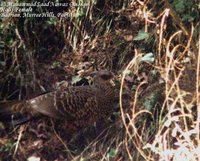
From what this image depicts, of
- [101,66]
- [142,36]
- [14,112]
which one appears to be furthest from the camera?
[101,66]

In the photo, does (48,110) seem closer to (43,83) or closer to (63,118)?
(63,118)

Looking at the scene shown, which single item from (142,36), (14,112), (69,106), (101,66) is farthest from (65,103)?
(142,36)

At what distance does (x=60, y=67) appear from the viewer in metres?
5.32

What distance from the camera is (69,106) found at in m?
4.45

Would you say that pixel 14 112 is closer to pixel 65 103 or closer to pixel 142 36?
pixel 65 103

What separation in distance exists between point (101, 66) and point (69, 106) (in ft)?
2.94

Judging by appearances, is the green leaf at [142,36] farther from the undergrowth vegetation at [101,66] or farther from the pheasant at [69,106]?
the pheasant at [69,106]

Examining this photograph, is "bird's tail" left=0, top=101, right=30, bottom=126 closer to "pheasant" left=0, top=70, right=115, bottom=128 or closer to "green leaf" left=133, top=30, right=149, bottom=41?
"pheasant" left=0, top=70, right=115, bottom=128

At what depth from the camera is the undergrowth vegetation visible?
4371 mm

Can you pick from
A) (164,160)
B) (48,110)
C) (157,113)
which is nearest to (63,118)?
(48,110)

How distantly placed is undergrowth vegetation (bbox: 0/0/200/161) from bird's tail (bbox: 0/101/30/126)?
0.23 m

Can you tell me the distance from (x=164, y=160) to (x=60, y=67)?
1.90 metres

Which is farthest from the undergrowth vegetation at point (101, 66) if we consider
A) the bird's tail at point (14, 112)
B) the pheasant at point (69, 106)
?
the bird's tail at point (14, 112)

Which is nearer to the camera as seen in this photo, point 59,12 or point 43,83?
point 43,83
